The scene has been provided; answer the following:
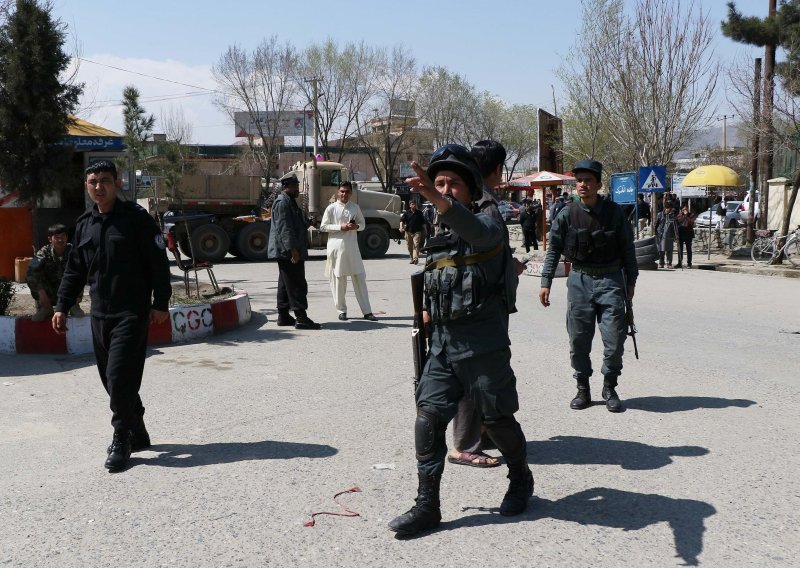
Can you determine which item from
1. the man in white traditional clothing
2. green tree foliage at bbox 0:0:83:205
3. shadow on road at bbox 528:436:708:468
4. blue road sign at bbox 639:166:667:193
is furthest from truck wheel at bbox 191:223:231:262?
shadow on road at bbox 528:436:708:468

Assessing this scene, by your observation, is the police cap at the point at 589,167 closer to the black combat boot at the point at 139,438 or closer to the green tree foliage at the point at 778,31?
the black combat boot at the point at 139,438

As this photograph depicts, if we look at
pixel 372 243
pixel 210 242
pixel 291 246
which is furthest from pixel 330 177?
pixel 291 246

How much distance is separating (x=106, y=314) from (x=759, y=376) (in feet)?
16.9

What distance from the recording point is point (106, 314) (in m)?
4.74

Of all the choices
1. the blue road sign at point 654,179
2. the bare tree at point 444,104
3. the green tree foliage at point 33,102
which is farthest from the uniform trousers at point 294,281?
the bare tree at point 444,104

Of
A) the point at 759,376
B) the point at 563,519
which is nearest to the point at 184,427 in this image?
the point at 563,519

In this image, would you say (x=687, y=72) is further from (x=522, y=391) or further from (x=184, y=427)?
(x=184, y=427)

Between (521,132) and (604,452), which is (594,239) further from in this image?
(521,132)

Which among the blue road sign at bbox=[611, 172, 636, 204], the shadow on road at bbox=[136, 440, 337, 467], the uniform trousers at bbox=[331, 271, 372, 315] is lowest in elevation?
the shadow on road at bbox=[136, 440, 337, 467]

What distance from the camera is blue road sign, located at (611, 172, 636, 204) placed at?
754 inches

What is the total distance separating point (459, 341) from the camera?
12.1 ft

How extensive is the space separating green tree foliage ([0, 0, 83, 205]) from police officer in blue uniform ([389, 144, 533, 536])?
40.7 ft

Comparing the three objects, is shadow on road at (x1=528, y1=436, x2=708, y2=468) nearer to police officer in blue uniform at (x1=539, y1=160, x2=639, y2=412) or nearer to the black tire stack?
police officer in blue uniform at (x1=539, y1=160, x2=639, y2=412)

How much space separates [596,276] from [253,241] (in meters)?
17.2
